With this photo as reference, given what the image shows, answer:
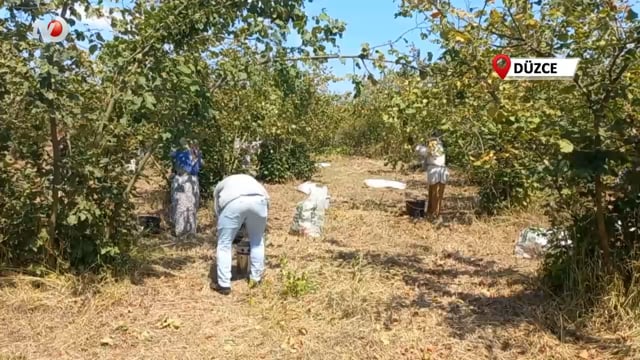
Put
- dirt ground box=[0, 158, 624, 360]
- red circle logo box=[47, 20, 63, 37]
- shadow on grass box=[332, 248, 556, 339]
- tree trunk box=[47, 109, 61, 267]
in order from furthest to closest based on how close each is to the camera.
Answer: tree trunk box=[47, 109, 61, 267]
shadow on grass box=[332, 248, 556, 339]
red circle logo box=[47, 20, 63, 37]
dirt ground box=[0, 158, 624, 360]

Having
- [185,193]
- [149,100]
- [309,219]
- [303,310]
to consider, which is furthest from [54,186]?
[309,219]

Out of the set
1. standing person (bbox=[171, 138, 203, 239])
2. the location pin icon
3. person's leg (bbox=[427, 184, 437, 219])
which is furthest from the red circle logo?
person's leg (bbox=[427, 184, 437, 219])

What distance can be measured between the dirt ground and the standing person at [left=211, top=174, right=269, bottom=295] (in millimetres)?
251

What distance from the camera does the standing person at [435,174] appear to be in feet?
27.6

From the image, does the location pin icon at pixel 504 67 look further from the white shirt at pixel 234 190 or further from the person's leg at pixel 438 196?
the person's leg at pixel 438 196

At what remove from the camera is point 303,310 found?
4.60 meters

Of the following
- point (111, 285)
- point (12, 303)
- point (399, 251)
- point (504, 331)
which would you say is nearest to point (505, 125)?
point (504, 331)

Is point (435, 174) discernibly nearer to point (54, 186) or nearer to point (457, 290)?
point (457, 290)

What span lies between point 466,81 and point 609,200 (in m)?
1.36

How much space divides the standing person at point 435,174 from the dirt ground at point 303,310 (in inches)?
71.7

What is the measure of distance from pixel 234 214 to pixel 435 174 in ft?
13.9

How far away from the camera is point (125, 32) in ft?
16.2

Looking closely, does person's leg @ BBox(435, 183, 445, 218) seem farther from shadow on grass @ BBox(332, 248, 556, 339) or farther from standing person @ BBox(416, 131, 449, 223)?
shadow on grass @ BBox(332, 248, 556, 339)

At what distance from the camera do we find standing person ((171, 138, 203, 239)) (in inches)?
277
